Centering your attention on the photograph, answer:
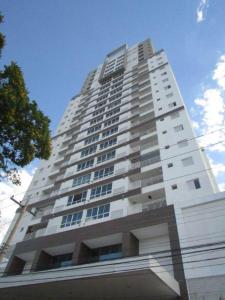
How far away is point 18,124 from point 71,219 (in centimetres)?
1533

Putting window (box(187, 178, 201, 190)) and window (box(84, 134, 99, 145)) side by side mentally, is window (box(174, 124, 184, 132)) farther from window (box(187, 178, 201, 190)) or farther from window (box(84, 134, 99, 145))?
window (box(84, 134, 99, 145))

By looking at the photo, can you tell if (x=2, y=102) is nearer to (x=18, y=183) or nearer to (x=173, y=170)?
(x=18, y=183)

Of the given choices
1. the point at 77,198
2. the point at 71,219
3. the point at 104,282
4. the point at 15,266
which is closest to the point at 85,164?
the point at 77,198

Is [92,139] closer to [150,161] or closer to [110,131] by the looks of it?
[110,131]

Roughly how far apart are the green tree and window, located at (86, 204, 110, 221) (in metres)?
11.8

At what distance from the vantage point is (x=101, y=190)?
26406mm

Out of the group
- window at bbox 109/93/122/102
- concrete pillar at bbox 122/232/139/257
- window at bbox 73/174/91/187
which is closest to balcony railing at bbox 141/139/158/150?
window at bbox 73/174/91/187

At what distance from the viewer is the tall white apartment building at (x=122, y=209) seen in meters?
15.5

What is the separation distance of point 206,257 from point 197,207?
3860 mm

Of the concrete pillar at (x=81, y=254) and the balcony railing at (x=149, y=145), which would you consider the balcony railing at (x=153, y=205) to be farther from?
the balcony railing at (x=149, y=145)

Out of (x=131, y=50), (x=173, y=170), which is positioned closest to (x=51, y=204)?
(x=173, y=170)

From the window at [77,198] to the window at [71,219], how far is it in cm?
189

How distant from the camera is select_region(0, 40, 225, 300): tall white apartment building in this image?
50.7 feet

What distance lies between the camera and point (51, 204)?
29734mm
